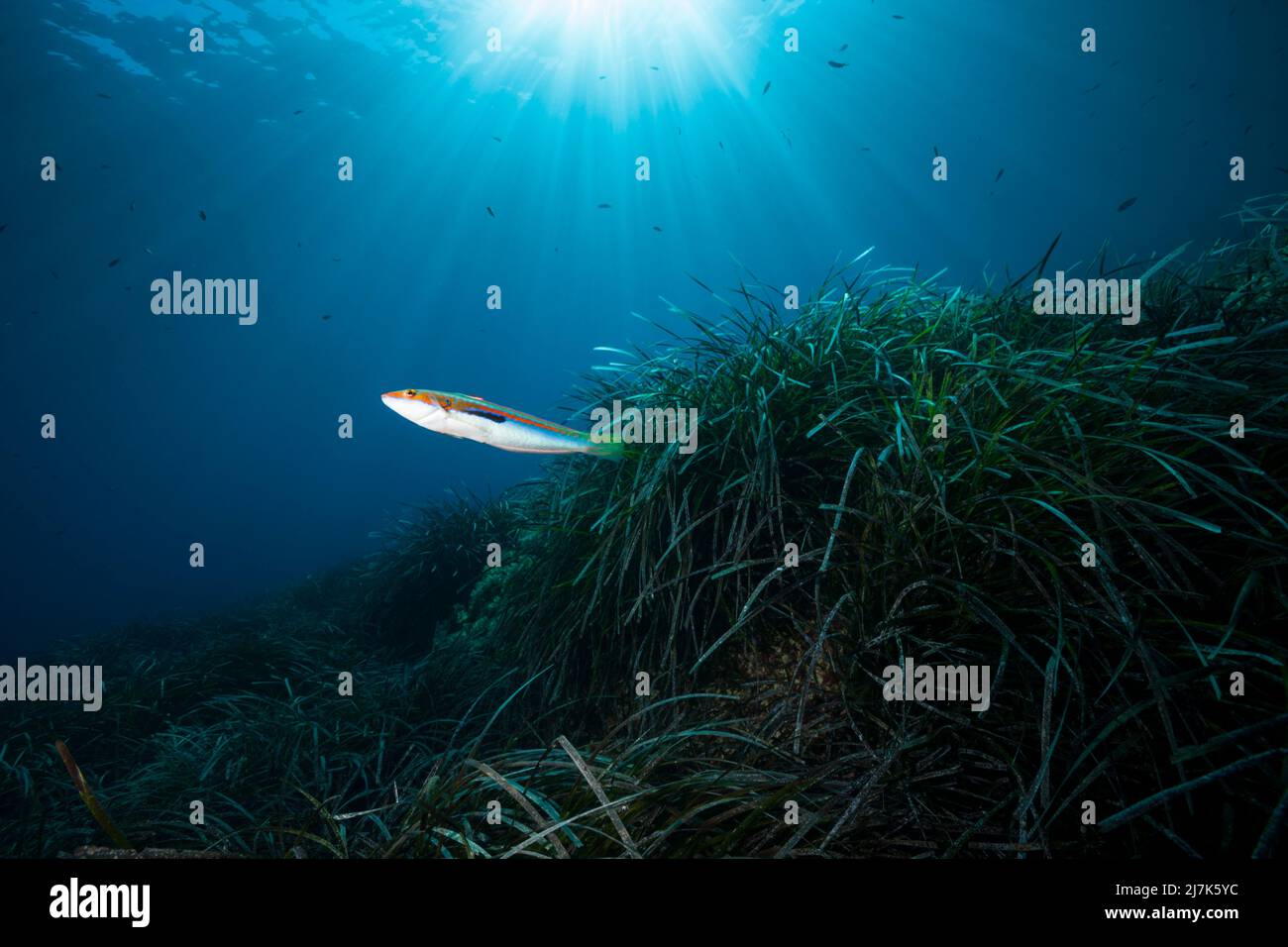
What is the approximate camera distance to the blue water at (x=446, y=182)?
94.7 ft

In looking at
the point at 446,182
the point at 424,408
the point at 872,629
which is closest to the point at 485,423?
the point at 424,408

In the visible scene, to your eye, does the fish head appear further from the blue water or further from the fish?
the blue water

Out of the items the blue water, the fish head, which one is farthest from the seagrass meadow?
the blue water

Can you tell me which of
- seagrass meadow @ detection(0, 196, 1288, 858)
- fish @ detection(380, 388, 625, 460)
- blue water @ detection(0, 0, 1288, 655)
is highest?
blue water @ detection(0, 0, 1288, 655)

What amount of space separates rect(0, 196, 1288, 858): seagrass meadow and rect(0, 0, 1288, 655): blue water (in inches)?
217

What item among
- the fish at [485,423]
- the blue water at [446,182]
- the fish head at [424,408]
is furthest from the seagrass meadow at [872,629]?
the blue water at [446,182]

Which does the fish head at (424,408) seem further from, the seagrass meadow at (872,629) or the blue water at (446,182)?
the blue water at (446,182)

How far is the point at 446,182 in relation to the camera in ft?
159

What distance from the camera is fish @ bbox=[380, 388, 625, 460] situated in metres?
1.83

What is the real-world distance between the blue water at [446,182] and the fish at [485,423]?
249 inches

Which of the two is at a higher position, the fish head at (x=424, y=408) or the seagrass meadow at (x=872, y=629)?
the fish head at (x=424, y=408)

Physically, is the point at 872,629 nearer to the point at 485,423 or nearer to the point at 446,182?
the point at 485,423

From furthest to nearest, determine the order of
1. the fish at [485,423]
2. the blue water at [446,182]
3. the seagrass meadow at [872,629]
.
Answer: the blue water at [446,182] < the fish at [485,423] < the seagrass meadow at [872,629]
